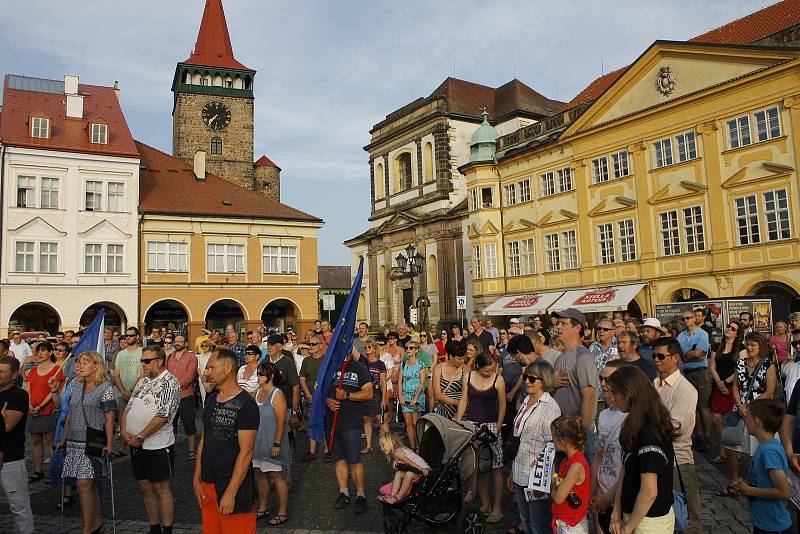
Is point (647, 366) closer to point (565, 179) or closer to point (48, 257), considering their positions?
point (565, 179)

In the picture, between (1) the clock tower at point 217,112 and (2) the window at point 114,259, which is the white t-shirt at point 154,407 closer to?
(2) the window at point 114,259

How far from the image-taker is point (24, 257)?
3225 centimetres

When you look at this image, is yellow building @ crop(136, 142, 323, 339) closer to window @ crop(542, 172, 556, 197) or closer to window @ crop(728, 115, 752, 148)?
window @ crop(542, 172, 556, 197)

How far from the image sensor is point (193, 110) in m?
58.6

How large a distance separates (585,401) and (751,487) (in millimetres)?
1675

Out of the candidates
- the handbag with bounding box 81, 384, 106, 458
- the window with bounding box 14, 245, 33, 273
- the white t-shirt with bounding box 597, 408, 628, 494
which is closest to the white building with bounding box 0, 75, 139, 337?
the window with bounding box 14, 245, 33, 273

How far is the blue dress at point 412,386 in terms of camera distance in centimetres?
1052

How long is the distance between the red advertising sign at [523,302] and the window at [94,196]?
73.1 ft

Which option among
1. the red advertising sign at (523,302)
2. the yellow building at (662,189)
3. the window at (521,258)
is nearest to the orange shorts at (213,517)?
the yellow building at (662,189)

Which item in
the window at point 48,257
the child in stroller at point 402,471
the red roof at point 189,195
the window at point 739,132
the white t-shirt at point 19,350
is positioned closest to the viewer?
the child in stroller at point 402,471

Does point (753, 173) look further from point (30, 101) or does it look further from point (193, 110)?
point (193, 110)

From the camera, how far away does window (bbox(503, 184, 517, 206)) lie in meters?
34.7

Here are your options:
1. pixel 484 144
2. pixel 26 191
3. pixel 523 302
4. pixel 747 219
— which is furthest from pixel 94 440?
pixel 484 144

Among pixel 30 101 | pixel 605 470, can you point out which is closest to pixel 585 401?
pixel 605 470
